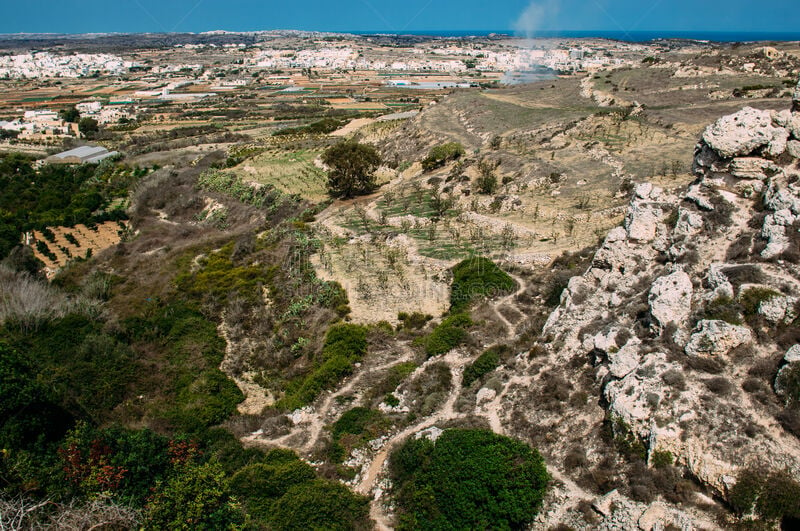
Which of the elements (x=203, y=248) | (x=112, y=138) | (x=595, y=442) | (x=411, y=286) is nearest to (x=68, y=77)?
(x=112, y=138)

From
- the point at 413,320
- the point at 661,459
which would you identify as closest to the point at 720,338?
the point at 661,459

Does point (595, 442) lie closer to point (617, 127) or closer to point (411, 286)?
point (411, 286)

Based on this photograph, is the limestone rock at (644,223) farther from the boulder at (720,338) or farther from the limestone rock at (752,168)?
the boulder at (720,338)

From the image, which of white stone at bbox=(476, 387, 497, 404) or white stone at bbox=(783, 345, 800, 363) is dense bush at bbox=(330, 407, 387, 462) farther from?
white stone at bbox=(783, 345, 800, 363)

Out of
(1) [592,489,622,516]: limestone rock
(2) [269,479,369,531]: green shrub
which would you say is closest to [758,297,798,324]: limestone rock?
(1) [592,489,622,516]: limestone rock

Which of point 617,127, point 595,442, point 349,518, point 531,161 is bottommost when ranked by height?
point 349,518

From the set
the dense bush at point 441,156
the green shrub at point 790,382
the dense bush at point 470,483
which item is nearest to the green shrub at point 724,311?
the green shrub at point 790,382

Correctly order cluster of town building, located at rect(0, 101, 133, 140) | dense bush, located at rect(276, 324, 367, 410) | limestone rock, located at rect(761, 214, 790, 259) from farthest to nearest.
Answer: cluster of town building, located at rect(0, 101, 133, 140) → dense bush, located at rect(276, 324, 367, 410) → limestone rock, located at rect(761, 214, 790, 259)
